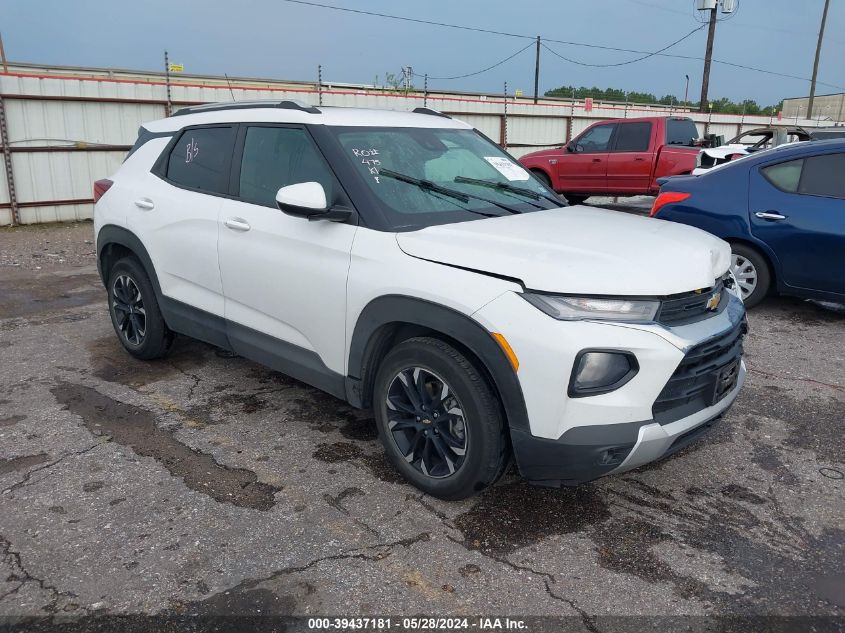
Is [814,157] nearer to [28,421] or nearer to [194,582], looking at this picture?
[194,582]

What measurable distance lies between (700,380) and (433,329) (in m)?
1.15

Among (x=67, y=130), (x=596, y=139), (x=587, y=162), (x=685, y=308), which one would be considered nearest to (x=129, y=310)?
(x=685, y=308)

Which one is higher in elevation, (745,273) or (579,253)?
(579,253)

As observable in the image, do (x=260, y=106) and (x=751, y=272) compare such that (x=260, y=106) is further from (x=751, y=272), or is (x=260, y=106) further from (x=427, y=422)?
(x=751, y=272)

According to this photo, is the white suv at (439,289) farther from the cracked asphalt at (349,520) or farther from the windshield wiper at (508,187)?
the cracked asphalt at (349,520)

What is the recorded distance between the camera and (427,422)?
313 centimetres

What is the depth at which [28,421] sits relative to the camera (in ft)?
13.3

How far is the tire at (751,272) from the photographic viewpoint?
614 centimetres

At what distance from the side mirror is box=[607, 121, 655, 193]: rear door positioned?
10426mm

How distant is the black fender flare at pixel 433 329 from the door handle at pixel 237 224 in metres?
1.02

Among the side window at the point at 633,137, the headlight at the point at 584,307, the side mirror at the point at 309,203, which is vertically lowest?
the headlight at the point at 584,307

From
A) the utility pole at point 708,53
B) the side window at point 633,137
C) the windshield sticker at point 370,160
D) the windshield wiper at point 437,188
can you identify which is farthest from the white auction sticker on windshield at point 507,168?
the utility pole at point 708,53

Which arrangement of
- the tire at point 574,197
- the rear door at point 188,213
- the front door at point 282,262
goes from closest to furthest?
the front door at point 282,262, the rear door at point 188,213, the tire at point 574,197

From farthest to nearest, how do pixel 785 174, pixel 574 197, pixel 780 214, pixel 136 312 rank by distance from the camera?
pixel 574 197 < pixel 785 174 < pixel 780 214 < pixel 136 312
